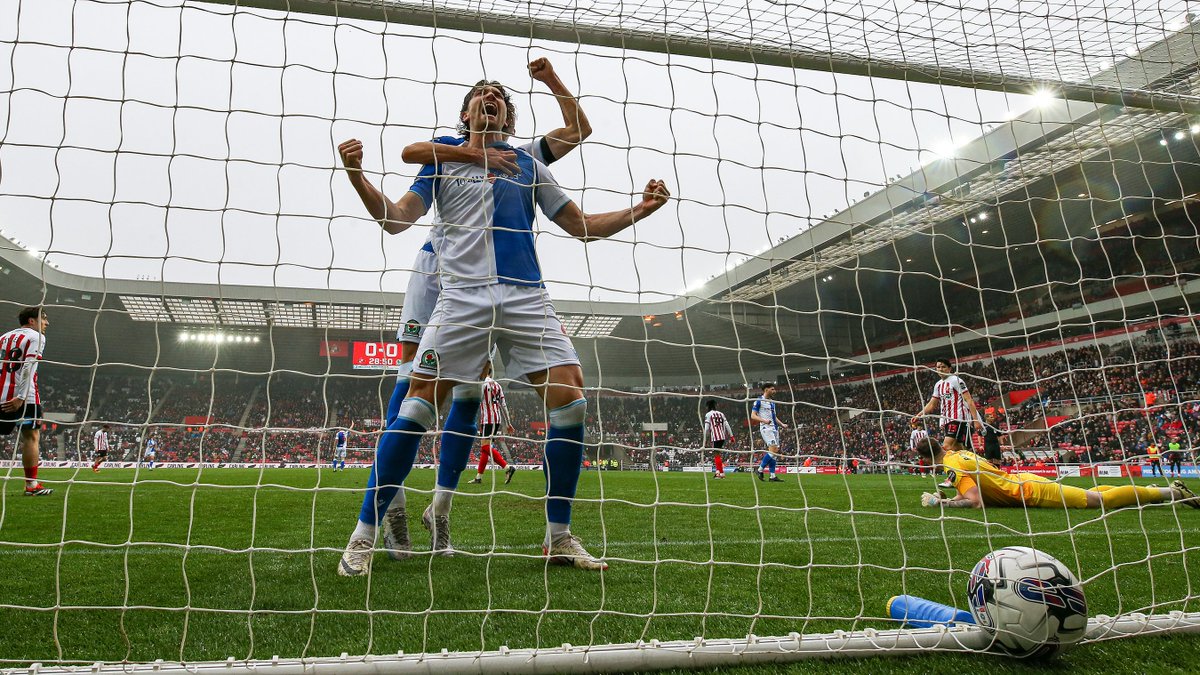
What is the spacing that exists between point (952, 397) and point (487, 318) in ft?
24.3

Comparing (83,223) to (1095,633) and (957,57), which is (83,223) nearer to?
(1095,633)

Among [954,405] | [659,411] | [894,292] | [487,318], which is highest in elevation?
[894,292]

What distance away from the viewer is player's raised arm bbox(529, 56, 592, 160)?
8.64 feet

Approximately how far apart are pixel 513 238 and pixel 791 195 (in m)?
1.22

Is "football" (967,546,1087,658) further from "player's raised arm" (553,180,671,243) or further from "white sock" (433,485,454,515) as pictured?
"white sock" (433,485,454,515)

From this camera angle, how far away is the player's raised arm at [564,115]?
2.63 m

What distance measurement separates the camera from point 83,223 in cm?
217

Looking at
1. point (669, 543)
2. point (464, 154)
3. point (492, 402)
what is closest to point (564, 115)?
point (464, 154)

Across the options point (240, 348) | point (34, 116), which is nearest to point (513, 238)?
point (34, 116)

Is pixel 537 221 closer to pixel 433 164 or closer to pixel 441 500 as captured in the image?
pixel 433 164

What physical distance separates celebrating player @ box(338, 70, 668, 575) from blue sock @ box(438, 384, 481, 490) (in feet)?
0.87

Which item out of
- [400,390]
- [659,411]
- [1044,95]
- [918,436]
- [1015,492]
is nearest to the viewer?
[400,390]

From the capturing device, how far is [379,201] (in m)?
2.55

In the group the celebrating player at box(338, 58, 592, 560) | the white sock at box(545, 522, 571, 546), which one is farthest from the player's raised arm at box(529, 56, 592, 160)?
the white sock at box(545, 522, 571, 546)
